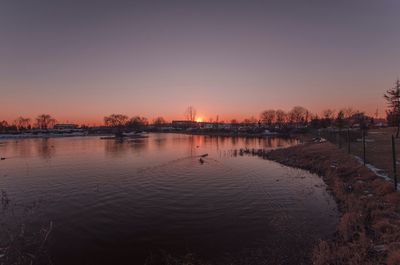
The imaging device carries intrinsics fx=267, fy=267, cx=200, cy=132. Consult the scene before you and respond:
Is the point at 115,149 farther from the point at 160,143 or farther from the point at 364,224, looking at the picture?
the point at 364,224

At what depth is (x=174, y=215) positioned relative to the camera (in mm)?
16125

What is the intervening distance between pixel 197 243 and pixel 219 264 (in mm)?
2074

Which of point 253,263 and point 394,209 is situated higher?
point 394,209

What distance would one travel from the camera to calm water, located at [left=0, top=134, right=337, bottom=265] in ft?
38.1

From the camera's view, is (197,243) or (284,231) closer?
(197,243)

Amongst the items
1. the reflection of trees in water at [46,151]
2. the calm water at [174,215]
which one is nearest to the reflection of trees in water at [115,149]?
the reflection of trees in water at [46,151]

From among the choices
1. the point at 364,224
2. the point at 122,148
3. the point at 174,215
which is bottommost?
the point at 174,215

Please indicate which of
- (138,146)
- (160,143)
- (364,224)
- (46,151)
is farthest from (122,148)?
(364,224)

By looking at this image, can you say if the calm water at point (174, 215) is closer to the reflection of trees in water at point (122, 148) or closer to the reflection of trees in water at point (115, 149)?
the reflection of trees in water at point (115, 149)

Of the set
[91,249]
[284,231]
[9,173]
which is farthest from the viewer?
[9,173]

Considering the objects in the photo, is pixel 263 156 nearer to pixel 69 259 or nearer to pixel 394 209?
pixel 394 209

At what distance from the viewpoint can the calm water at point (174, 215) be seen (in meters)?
11.6

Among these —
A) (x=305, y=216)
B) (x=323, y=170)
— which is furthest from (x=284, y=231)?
(x=323, y=170)

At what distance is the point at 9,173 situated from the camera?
31.1 metres
